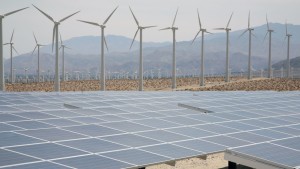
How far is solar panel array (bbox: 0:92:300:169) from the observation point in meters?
15.6

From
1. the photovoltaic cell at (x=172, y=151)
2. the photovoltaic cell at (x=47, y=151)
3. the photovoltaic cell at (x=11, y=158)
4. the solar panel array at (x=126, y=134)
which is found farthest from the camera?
the photovoltaic cell at (x=172, y=151)

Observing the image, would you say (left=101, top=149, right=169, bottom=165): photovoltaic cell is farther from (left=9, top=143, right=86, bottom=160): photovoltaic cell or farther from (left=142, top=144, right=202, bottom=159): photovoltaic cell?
(left=9, top=143, right=86, bottom=160): photovoltaic cell

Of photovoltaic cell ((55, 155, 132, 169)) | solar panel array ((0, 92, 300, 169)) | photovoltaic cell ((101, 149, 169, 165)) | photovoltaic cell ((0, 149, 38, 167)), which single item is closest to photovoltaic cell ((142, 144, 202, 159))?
solar panel array ((0, 92, 300, 169))

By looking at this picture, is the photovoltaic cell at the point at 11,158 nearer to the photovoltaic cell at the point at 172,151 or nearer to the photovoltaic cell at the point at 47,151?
the photovoltaic cell at the point at 47,151

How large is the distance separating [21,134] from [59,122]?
392 centimetres

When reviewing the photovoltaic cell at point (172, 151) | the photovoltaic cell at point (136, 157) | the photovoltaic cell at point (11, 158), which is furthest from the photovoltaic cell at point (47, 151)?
the photovoltaic cell at point (172, 151)

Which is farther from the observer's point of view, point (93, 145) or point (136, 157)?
point (93, 145)

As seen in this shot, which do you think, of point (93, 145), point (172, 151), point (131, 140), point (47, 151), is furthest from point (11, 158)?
point (172, 151)

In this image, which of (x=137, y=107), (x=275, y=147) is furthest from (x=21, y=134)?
(x=137, y=107)

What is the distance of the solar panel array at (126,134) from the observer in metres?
15.6

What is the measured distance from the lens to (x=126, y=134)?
64.8 feet

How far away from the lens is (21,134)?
18.0m

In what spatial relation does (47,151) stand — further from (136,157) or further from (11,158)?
(136,157)

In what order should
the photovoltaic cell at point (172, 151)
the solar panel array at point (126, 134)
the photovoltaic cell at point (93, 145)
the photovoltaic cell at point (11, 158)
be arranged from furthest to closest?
1. the photovoltaic cell at point (172, 151)
2. the photovoltaic cell at point (93, 145)
3. the solar panel array at point (126, 134)
4. the photovoltaic cell at point (11, 158)
